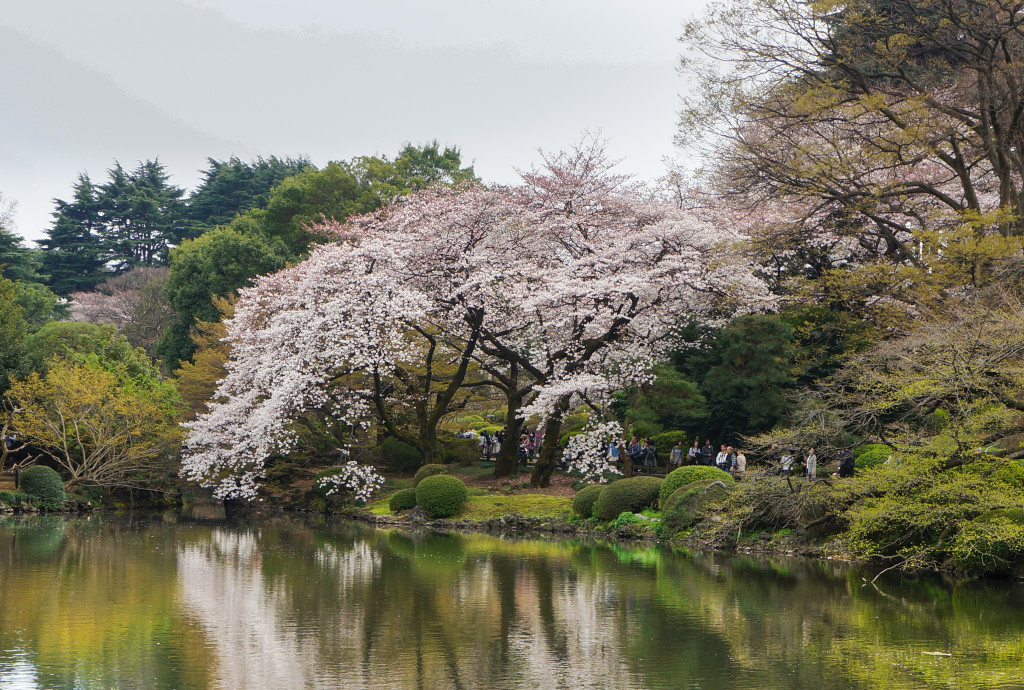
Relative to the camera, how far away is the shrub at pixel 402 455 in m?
34.2

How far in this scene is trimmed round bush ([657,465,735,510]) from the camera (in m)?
22.2

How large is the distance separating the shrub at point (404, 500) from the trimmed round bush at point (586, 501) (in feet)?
17.7

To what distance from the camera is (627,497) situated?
79.6 ft

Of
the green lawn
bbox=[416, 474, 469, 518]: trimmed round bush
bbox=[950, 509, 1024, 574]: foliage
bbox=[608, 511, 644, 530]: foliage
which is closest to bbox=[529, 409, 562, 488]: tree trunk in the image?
the green lawn

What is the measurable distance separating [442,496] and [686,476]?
728cm

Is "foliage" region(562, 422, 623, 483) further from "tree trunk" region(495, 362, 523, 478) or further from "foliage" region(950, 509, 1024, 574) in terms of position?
"foliage" region(950, 509, 1024, 574)

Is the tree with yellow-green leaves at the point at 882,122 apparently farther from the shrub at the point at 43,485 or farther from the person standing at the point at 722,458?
the shrub at the point at 43,485

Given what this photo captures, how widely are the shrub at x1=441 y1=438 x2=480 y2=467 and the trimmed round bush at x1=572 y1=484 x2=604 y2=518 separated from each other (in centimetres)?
1015

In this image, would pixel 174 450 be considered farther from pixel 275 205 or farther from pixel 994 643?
pixel 994 643

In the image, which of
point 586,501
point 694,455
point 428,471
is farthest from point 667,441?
point 428,471

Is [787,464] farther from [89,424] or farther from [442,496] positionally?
[89,424]

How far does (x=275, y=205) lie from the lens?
4734cm

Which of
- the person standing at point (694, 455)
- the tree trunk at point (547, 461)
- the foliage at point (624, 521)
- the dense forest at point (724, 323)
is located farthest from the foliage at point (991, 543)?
the tree trunk at point (547, 461)

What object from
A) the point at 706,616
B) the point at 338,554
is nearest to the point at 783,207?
the point at 338,554
